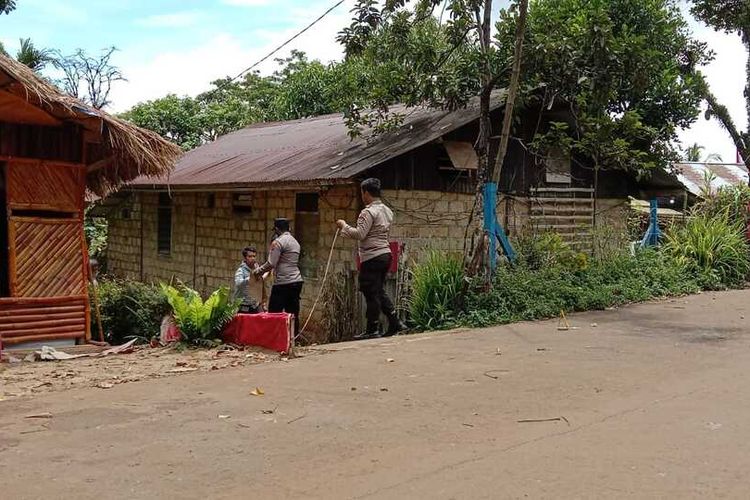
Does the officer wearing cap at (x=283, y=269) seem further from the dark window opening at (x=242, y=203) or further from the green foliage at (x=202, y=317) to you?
the dark window opening at (x=242, y=203)

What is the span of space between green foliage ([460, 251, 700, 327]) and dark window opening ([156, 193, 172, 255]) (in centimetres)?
856

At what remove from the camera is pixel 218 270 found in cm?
1462

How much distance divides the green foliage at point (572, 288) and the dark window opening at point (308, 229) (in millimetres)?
3310

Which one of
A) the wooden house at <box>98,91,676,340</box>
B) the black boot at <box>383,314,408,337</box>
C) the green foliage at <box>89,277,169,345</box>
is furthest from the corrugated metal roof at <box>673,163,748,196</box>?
the green foliage at <box>89,277,169,345</box>

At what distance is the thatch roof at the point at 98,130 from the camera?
749cm

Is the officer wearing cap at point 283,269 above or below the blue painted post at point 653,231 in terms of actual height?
below

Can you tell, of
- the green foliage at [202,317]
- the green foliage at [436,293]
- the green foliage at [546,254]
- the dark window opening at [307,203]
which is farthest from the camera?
the dark window opening at [307,203]

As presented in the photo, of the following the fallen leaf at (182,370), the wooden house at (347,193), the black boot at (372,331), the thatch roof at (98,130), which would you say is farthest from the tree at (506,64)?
the fallen leaf at (182,370)

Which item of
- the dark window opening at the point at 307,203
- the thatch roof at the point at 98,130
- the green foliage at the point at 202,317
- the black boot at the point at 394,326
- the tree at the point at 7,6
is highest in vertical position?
the tree at the point at 7,6

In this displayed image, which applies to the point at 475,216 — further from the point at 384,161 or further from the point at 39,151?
the point at 39,151

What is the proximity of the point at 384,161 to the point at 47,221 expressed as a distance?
427 cm

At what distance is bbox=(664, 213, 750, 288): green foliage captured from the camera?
13.4 meters

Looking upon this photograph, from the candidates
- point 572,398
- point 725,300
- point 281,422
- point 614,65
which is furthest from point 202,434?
point 725,300

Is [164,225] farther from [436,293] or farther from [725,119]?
[725,119]
